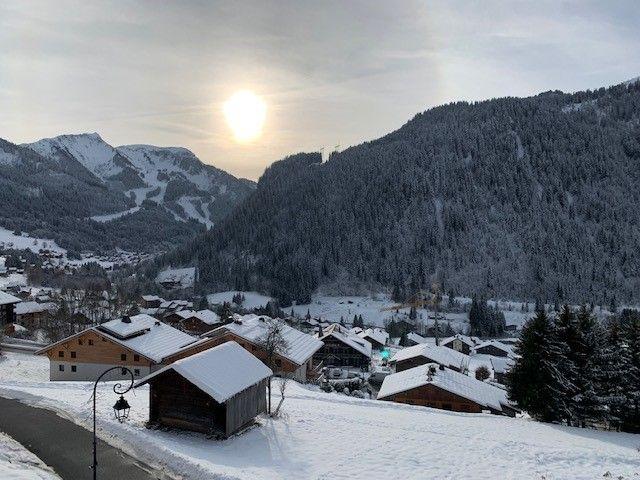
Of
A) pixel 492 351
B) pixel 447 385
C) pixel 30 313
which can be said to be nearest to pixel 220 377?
pixel 447 385

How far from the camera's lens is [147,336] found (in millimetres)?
49500

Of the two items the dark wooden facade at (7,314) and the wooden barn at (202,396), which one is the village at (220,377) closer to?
the wooden barn at (202,396)

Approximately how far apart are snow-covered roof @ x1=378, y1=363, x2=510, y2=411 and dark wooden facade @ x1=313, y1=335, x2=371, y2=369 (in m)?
28.2

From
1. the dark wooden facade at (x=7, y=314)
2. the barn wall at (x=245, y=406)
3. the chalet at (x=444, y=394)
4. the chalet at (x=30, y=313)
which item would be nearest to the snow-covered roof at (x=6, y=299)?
the dark wooden facade at (x=7, y=314)

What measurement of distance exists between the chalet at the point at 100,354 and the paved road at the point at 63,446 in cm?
2036

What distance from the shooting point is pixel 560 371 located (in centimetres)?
3338

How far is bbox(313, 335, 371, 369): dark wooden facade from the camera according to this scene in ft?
255

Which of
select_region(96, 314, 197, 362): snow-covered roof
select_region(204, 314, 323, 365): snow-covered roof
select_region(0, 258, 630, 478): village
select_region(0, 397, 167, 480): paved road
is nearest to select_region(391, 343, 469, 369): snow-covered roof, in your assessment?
select_region(0, 258, 630, 478): village

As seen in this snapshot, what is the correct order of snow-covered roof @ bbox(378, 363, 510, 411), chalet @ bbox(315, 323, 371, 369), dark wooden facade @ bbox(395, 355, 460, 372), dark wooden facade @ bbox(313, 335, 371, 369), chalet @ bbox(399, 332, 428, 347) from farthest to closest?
1. chalet @ bbox(399, 332, 428, 347)
2. dark wooden facade @ bbox(313, 335, 371, 369)
3. chalet @ bbox(315, 323, 371, 369)
4. dark wooden facade @ bbox(395, 355, 460, 372)
5. snow-covered roof @ bbox(378, 363, 510, 411)

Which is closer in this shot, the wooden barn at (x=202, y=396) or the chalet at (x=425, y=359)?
the wooden barn at (x=202, y=396)

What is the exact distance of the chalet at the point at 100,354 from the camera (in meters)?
46.2

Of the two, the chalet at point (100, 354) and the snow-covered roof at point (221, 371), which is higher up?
the snow-covered roof at point (221, 371)

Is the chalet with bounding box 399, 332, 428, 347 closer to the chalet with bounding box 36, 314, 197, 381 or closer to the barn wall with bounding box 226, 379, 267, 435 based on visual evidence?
the chalet with bounding box 36, 314, 197, 381

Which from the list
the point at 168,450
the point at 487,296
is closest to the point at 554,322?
the point at 168,450
